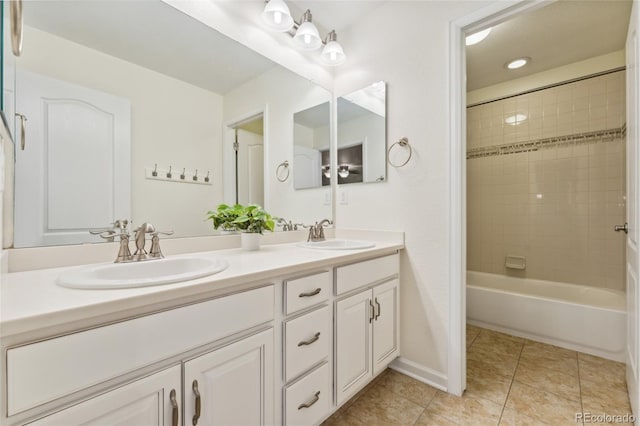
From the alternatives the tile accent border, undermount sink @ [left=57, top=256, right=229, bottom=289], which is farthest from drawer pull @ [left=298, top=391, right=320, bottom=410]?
the tile accent border

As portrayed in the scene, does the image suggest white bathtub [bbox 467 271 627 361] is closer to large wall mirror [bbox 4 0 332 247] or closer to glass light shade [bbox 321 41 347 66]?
large wall mirror [bbox 4 0 332 247]

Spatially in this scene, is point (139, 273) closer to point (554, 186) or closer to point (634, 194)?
point (634, 194)

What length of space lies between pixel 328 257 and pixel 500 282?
8.29 feet

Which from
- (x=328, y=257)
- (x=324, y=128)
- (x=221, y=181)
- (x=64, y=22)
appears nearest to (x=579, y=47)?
(x=324, y=128)

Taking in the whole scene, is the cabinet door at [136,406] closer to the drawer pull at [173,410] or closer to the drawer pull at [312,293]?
the drawer pull at [173,410]

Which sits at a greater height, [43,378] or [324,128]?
[324,128]

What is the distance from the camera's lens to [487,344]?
2.13 m

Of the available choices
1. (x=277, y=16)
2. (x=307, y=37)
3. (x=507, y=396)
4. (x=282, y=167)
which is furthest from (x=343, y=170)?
(x=507, y=396)

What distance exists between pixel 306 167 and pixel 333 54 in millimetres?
787

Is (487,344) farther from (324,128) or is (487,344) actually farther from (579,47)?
(579,47)

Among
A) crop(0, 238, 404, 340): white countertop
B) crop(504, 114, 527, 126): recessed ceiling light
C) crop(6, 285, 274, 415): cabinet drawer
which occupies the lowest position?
crop(6, 285, 274, 415): cabinet drawer

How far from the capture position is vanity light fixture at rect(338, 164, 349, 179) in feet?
6.85

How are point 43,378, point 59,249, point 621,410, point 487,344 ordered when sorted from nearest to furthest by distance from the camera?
point 43,378 → point 59,249 → point 621,410 → point 487,344

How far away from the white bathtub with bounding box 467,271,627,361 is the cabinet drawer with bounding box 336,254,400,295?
4.05 ft
